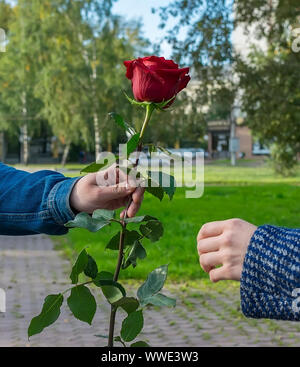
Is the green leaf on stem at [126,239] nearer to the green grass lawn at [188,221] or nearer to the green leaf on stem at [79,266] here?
the green leaf on stem at [79,266]

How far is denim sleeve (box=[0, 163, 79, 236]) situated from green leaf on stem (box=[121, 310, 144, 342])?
448mm

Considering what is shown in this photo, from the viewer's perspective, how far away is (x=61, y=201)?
1890 millimetres

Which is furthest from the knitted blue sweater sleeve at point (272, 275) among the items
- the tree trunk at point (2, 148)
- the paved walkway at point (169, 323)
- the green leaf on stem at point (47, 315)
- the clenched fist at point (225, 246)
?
the tree trunk at point (2, 148)

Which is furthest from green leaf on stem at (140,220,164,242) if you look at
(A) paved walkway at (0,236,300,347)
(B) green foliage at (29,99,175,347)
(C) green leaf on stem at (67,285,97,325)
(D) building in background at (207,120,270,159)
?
(D) building in background at (207,120,270,159)

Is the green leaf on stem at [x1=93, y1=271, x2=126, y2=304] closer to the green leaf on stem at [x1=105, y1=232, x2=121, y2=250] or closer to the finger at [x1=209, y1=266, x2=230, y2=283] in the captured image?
the green leaf on stem at [x1=105, y1=232, x2=121, y2=250]

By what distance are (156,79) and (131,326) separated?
65 cm

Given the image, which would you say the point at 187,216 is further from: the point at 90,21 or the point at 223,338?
the point at 90,21

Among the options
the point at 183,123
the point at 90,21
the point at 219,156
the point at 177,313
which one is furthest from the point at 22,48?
the point at 219,156

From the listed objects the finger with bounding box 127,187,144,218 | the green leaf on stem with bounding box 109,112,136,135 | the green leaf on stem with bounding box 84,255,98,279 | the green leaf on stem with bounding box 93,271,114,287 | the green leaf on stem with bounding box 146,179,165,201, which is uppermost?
the green leaf on stem with bounding box 109,112,136,135

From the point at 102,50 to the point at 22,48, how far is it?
5075 millimetres

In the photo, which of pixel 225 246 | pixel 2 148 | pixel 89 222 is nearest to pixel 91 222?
pixel 89 222

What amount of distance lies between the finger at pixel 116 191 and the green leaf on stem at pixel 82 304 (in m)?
0.28

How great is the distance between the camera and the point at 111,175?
→ 5.56 feet

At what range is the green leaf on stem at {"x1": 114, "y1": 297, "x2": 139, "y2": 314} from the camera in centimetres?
155
